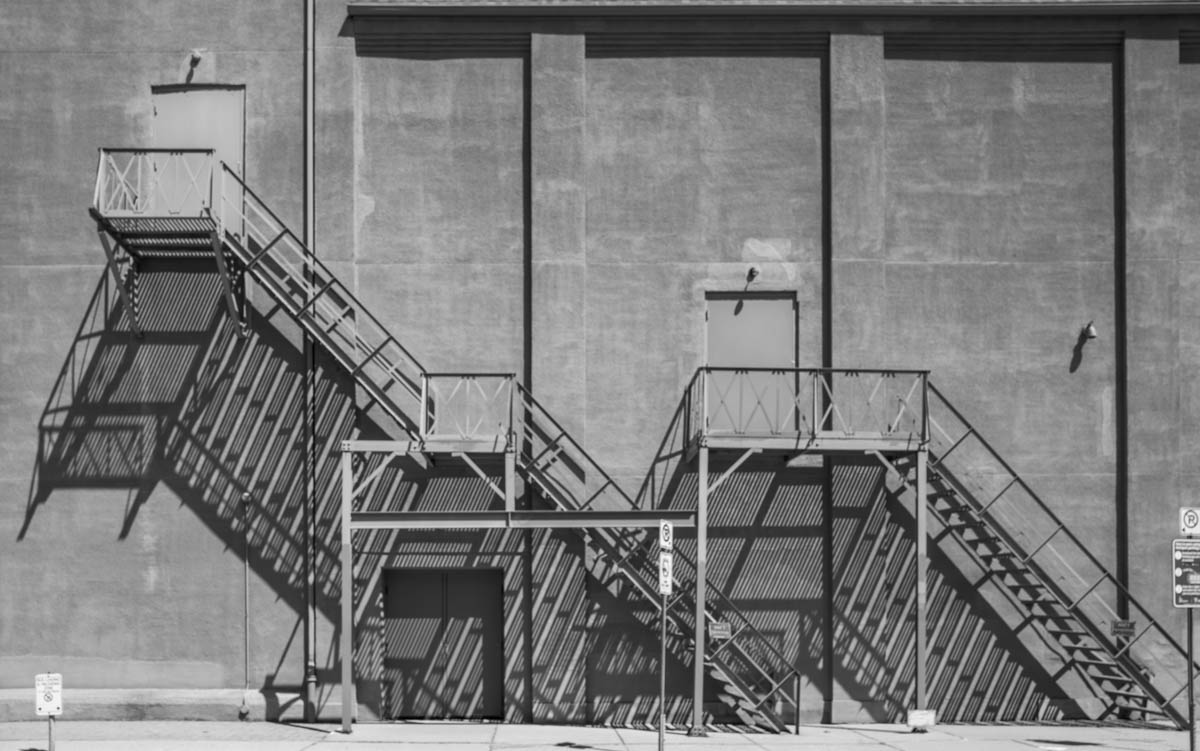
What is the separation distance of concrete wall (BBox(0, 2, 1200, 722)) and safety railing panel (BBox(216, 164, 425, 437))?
30 centimetres

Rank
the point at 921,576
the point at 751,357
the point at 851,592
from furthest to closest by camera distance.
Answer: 1. the point at 751,357
2. the point at 851,592
3. the point at 921,576

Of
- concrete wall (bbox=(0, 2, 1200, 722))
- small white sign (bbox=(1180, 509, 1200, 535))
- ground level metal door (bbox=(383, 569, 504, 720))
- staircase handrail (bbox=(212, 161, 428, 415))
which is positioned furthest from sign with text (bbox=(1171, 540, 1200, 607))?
staircase handrail (bbox=(212, 161, 428, 415))

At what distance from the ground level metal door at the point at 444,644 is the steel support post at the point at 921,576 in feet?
20.6

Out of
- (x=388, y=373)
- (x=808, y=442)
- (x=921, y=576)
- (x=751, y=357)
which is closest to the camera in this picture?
(x=808, y=442)

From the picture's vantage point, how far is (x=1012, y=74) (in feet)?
69.7

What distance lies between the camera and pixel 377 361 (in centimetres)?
2023

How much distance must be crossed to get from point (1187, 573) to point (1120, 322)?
6.27 metres

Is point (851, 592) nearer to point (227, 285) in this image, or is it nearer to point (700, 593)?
point (700, 593)

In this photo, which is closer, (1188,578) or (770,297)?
(1188,578)

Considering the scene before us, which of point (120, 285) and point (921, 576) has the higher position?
point (120, 285)

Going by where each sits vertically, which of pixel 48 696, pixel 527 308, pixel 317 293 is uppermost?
pixel 317 293

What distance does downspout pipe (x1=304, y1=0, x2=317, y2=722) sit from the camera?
20.2m

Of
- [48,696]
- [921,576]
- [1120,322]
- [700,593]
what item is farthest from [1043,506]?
[48,696]

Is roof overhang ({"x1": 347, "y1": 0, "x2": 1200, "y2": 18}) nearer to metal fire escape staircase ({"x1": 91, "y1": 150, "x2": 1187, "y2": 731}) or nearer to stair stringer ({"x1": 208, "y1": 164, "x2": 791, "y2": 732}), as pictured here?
stair stringer ({"x1": 208, "y1": 164, "x2": 791, "y2": 732})
